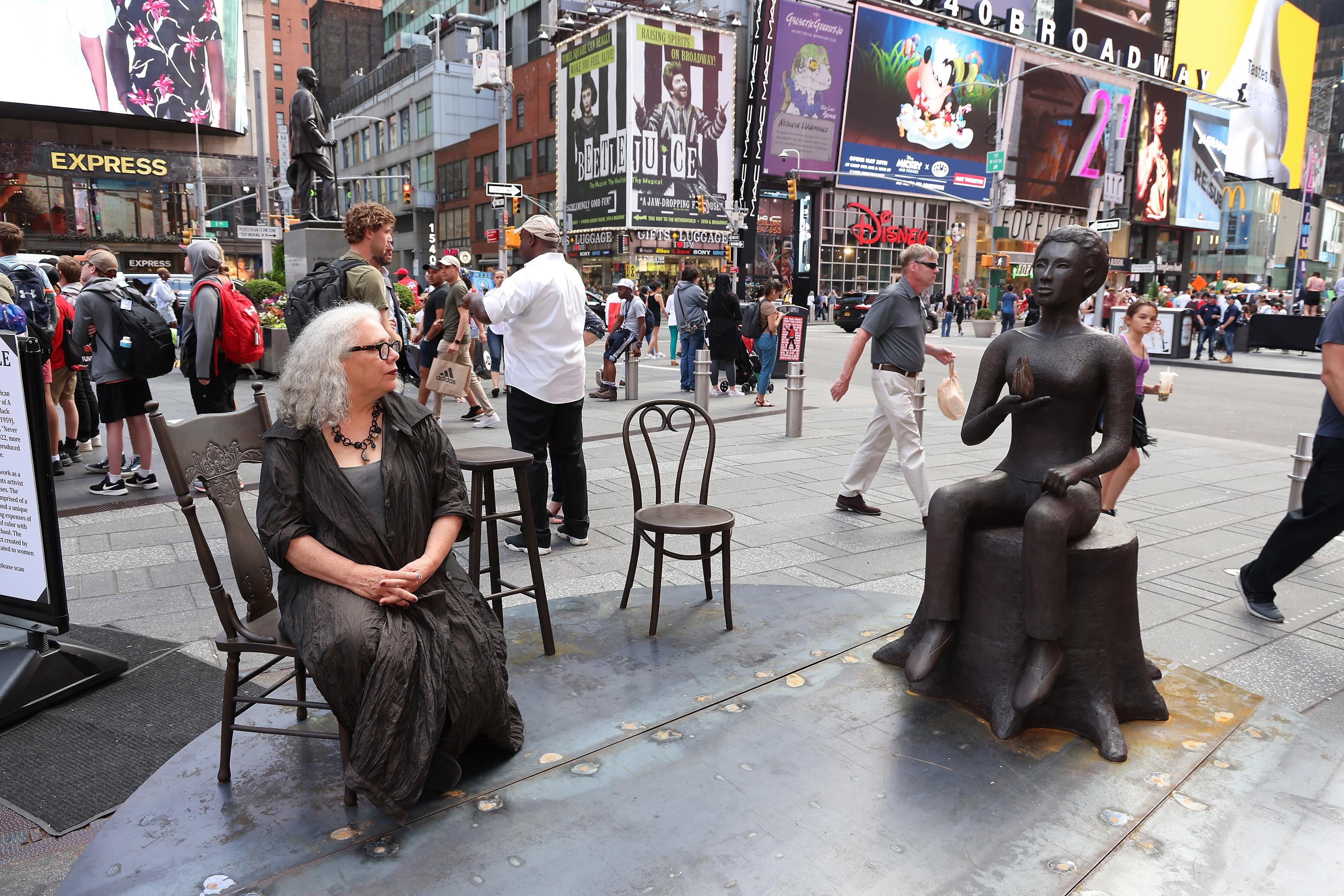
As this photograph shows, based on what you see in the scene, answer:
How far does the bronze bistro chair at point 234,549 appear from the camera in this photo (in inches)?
106

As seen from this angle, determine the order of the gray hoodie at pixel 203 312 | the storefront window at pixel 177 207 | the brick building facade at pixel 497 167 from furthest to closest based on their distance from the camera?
the storefront window at pixel 177 207 → the brick building facade at pixel 497 167 → the gray hoodie at pixel 203 312

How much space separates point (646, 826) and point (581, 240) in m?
41.2

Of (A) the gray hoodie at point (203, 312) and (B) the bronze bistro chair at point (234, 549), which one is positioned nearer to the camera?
(B) the bronze bistro chair at point (234, 549)

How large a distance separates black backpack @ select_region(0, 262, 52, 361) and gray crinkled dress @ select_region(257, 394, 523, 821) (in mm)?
4760

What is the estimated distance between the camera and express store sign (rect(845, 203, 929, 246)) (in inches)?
1790

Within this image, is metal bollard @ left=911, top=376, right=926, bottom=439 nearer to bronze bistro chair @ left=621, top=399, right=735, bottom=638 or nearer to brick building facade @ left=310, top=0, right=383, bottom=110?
bronze bistro chair @ left=621, top=399, right=735, bottom=638

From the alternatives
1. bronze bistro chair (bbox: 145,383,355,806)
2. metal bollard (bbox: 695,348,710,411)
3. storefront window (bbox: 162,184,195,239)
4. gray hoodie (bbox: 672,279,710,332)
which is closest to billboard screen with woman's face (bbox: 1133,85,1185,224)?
gray hoodie (bbox: 672,279,710,332)

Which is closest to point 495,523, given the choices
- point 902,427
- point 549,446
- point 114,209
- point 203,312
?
point 549,446

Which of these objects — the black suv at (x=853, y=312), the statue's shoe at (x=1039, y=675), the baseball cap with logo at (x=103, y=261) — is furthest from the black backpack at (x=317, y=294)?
the black suv at (x=853, y=312)

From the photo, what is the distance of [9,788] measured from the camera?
2994 mm

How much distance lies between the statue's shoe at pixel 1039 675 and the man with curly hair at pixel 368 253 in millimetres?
4173

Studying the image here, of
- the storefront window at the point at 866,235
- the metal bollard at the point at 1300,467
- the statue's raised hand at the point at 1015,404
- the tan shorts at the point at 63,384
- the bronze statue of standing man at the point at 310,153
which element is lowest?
the metal bollard at the point at 1300,467

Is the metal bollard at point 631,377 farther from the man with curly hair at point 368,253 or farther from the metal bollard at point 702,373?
the man with curly hair at point 368,253

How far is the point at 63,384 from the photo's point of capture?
25.2 feet
